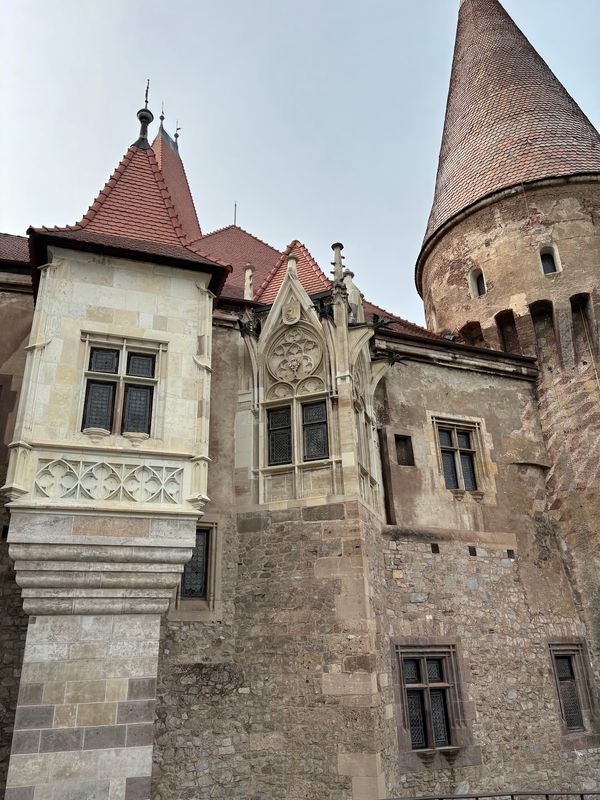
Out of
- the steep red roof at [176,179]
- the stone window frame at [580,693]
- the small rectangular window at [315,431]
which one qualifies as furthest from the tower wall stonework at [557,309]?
the steep red roof at [176,179]

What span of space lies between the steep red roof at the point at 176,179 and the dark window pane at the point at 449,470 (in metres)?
9.48

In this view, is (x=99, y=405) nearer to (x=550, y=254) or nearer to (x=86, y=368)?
(x=86, y=368)

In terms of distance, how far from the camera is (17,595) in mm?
7957

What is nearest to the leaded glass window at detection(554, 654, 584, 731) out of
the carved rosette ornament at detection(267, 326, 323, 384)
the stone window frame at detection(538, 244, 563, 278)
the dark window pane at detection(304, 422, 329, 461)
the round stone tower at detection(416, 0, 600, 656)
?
the round stone tower at detection(416, 0, 600, 656)

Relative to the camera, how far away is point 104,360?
833 centimetres

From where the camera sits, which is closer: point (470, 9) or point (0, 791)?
point (0, 791)

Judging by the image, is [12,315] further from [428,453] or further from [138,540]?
[428,453]

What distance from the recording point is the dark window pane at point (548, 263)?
13.9 m

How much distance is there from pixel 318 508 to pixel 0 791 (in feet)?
16.9

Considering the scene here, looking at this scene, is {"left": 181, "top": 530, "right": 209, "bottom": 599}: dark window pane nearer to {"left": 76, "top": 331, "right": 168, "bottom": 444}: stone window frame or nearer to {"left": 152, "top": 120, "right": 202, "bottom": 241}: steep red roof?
{"left": 76, "top": 331, "right": 168, "bottom": 444}: stone window frame

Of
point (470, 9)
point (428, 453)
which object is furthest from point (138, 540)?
point (470, 9)

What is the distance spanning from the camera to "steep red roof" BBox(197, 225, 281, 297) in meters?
14.5

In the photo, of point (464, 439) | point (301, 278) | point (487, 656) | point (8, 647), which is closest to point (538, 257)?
point (464, 439)

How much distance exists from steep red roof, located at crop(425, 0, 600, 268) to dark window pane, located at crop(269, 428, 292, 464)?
8.83m
